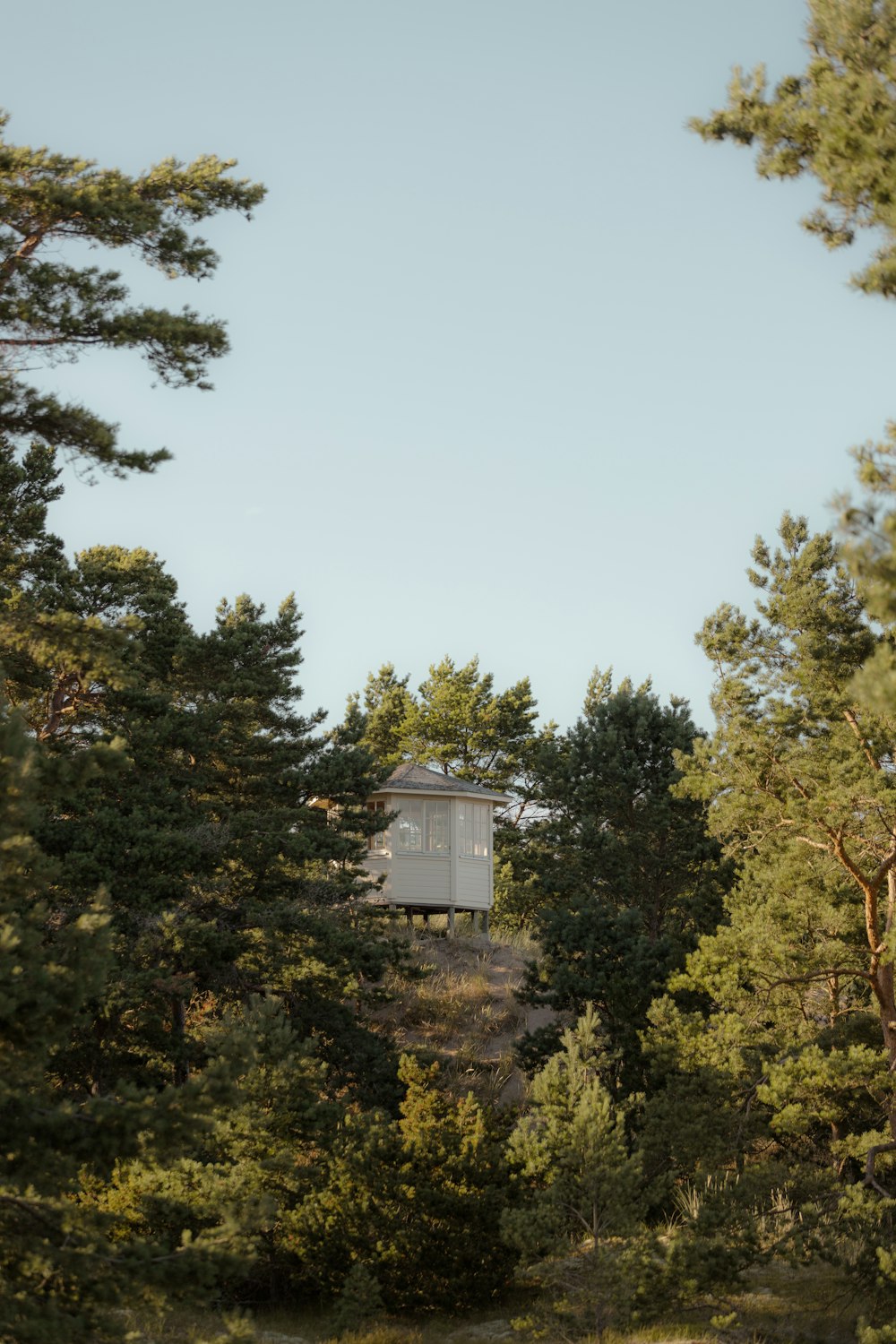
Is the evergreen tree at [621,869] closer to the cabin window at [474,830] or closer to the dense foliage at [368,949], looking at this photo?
the dense foliage at [368,949]

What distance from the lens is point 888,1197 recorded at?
1675 centimetres

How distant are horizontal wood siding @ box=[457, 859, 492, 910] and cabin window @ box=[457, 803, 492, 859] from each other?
21 centimetres

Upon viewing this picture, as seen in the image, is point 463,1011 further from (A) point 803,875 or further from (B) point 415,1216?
(A) point 803,875

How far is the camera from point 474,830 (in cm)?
3622

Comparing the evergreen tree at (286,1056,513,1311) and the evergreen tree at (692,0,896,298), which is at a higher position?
the evergreen tree at (692,0,896,298)

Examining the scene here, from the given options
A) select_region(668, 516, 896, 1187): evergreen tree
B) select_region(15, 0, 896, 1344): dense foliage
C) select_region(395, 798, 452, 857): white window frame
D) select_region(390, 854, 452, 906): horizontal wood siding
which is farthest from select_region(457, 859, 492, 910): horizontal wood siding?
select_region(668, 516, 896, 1187): evergreen tree

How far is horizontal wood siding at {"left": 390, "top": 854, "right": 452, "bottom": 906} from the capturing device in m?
35.0

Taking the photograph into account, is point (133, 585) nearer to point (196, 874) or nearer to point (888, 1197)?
point (196, 874)

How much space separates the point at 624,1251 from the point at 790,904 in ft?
19.4

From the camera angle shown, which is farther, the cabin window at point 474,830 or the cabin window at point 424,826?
the cabin window at point 474,830

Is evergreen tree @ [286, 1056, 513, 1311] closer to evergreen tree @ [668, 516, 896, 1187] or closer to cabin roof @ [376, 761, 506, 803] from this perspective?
→ evergreen tree @ [668, 516, 896, 1187]

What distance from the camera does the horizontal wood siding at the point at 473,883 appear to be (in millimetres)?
35562

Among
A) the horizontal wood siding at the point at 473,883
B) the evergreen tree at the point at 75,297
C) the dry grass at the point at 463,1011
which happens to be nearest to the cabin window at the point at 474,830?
the horizontal wood siding at the point at 473,883

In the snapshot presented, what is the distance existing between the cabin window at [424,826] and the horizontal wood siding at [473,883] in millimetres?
861
